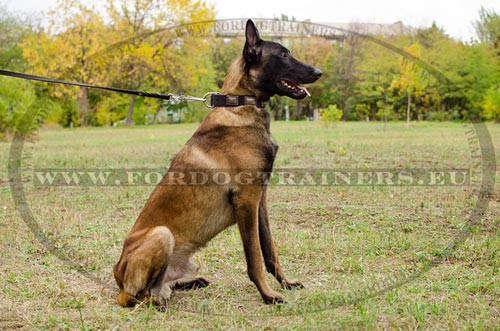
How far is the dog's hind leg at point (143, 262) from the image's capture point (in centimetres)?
310

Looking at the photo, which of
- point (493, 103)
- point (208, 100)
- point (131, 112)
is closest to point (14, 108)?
point (208, 100)

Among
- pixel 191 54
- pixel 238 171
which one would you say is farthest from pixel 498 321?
pixel 191 54

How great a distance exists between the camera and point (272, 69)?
3.46 m

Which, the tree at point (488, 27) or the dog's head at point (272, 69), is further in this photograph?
the tree at point (488, 27)

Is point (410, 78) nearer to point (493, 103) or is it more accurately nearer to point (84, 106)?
point (493, 103)

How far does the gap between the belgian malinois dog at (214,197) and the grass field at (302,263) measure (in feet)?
0.80

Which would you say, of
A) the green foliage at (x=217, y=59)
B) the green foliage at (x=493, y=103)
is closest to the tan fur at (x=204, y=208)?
the green foliage at (x=217, y=59)

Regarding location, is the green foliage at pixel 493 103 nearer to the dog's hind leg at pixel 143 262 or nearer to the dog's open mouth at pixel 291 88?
the dog's open mouth at pixel 291 88

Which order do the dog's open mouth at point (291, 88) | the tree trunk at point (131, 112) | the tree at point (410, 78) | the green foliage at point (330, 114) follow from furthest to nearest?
the tree trunk at point (131, 112), the tree at point (410, 78), the green foliage at point (330, 114), the dog's open mouth at point (291, 88)

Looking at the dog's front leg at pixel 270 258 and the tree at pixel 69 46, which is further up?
the tree at pixel 69 46

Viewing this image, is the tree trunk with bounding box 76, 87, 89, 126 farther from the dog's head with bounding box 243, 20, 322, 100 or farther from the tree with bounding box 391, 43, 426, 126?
the dog's head with bounding box 243, 20, 322, 100

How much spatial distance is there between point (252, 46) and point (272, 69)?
21cm

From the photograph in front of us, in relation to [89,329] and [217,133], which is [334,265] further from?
[89,329]

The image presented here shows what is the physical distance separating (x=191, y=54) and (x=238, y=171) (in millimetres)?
25495
